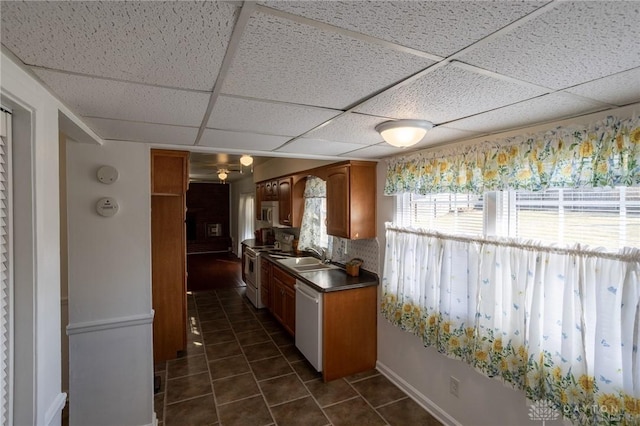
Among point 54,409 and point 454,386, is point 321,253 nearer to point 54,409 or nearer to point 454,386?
point 454,386

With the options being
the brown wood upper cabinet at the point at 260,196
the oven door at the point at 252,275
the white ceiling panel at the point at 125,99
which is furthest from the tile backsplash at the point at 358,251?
the brown wood upper cabinet at the point at 260,196

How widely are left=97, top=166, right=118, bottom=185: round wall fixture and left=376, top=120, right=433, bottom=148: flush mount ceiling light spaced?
1812mm

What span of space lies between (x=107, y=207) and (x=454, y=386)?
2855 millimetres

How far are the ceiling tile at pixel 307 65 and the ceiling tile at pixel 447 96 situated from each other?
10 cm

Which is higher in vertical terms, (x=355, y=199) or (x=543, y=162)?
(x=543, y=162)

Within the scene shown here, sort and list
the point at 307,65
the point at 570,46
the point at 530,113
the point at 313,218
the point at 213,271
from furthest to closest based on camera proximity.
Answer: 1. the point at 213,271
2. the point at 313,218
3. the point at 530,113
4. the point at 307,65
5. the point at 570,46

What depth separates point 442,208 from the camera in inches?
94.7

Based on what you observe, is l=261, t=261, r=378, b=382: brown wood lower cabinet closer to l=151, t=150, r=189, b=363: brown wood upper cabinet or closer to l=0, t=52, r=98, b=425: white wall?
l=151, t=150, r=189, b=363: brown wood upper cabinet

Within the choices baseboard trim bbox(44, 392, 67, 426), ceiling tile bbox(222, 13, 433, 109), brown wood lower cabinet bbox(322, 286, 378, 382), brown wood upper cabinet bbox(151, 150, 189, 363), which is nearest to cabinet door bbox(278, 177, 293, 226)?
brown wood upper cabinet bbox(151, 150, 189, 363)

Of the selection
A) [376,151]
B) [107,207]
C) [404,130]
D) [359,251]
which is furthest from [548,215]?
[107,207]

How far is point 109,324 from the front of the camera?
2.06 m

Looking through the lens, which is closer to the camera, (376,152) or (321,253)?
(376,152)

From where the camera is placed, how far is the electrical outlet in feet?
7.37

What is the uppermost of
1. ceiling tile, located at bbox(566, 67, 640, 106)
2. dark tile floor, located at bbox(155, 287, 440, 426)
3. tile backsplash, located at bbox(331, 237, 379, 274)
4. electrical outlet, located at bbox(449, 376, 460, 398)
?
ceiling tile, located at bbox(566, 67, 640, 106)
